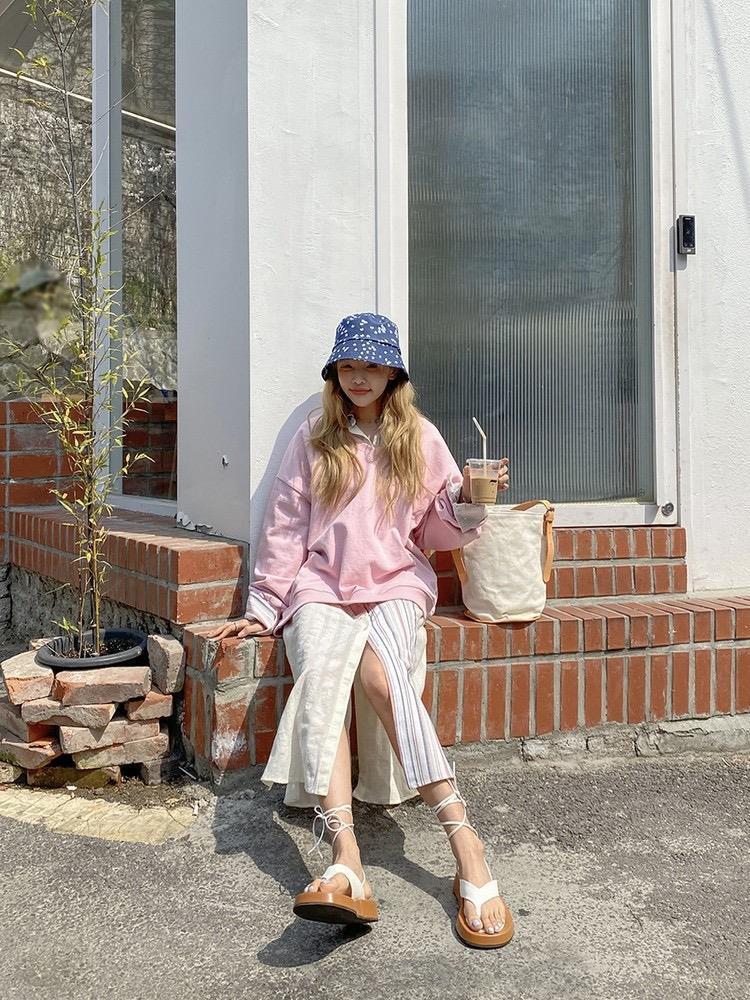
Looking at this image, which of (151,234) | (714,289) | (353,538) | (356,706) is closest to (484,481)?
(353,538)

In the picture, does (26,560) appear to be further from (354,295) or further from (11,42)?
(11,42)

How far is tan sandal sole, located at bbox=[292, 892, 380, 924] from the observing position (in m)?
1.78

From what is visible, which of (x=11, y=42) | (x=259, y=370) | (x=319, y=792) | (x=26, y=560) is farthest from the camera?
(x=11, y=42)

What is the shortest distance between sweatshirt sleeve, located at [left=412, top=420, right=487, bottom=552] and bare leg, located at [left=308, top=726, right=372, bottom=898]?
0.69 m

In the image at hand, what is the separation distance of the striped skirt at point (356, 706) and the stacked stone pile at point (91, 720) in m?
0.46

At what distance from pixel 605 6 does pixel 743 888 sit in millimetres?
2809

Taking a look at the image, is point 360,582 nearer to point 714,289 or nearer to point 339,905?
point 339,905

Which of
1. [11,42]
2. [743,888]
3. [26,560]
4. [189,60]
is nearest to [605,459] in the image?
[743,888]

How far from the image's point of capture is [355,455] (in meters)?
2.65

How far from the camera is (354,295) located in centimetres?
289

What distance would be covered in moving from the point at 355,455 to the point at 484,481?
470 mm

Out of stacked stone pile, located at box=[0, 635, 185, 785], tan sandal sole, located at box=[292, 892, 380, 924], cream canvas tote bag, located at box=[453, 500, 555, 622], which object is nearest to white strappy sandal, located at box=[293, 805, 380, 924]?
tan sandal sole, located at box=[292, 892, 380, 924]

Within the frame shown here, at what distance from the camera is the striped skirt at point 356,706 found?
211cm

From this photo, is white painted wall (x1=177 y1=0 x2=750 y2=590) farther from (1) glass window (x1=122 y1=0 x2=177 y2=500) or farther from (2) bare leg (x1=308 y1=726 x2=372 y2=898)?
(2) bare leg (x1=308 y1=726 x2=372 y2=898)
